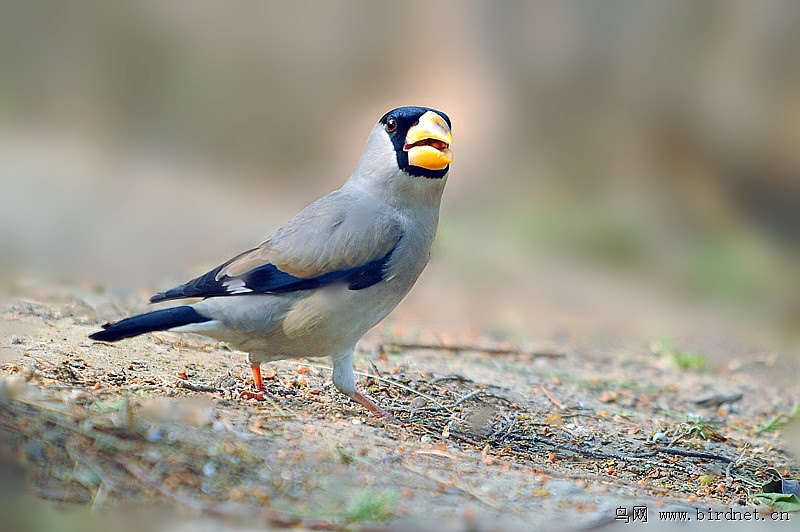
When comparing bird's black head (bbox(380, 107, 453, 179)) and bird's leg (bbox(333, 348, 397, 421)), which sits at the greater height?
bird's black head (bbox(380, 107, 453, 179))

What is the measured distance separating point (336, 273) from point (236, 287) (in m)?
0.41

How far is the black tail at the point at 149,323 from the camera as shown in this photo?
3.42m

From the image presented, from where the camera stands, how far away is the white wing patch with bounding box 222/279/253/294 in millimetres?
3691

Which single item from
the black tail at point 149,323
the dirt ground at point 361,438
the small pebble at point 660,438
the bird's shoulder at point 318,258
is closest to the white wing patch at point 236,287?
the bird's shoulder at point 318,258

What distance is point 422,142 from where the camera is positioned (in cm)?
382

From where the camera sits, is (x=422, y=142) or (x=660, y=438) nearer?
(x=422, y=142)

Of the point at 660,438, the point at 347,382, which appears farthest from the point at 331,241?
the point at 660,438

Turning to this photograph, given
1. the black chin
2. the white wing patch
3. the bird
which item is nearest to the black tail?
the bird

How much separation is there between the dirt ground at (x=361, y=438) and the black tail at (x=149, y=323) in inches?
8.0

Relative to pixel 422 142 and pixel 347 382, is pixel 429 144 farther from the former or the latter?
pixel 347 382

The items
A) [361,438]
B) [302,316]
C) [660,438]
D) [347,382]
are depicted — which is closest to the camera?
[361,438]

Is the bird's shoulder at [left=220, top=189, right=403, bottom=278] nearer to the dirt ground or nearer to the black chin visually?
the black chin

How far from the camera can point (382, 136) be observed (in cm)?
401

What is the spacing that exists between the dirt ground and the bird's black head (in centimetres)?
104
